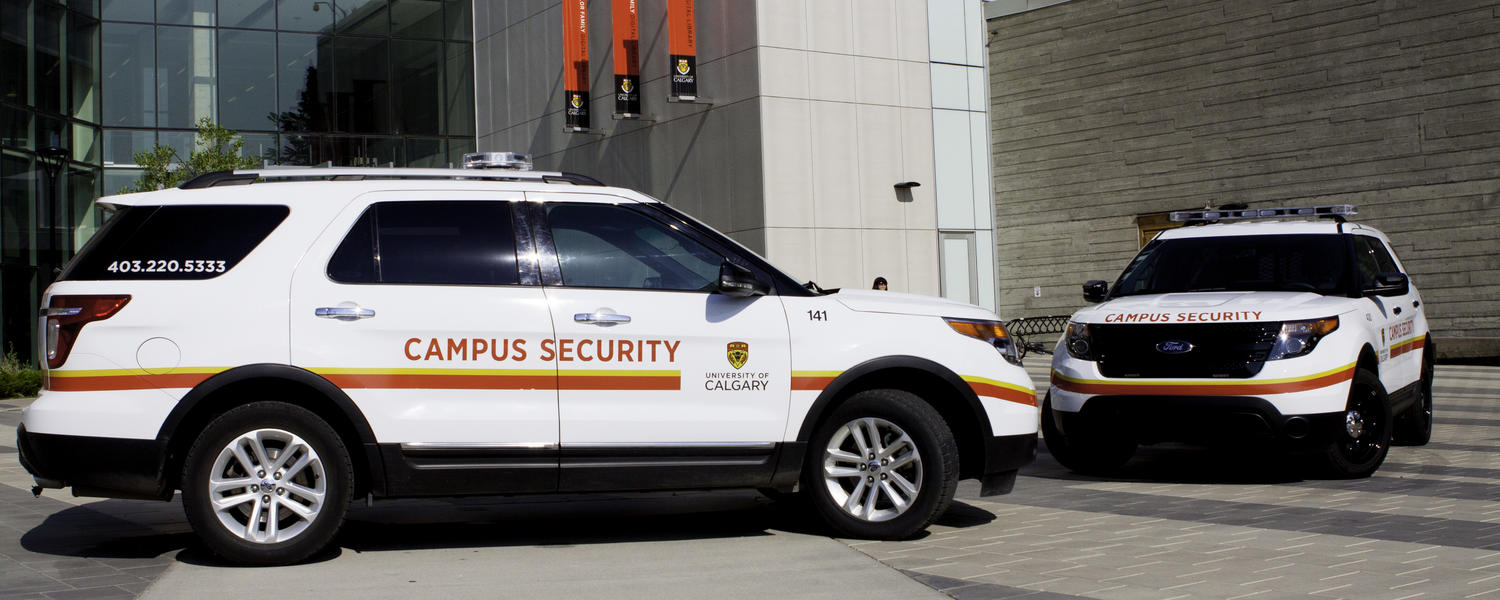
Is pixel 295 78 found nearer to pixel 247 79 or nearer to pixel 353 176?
pixel 247 79

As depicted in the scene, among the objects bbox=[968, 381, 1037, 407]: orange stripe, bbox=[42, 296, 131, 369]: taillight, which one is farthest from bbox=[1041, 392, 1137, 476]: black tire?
bbox=[42, 296, 131, 369]: taillight

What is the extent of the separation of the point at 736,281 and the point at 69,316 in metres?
3.03

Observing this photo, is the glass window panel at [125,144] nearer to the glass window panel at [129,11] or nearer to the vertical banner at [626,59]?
the glass window panel at [129,11]

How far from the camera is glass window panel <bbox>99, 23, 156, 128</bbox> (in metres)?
31.8

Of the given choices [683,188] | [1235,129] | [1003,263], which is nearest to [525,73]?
[683,188]

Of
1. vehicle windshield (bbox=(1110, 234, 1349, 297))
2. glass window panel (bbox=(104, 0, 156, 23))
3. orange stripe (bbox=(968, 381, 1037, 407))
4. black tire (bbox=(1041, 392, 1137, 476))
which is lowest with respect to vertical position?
black tire (bbox=(1041, 392, 1137, 476))

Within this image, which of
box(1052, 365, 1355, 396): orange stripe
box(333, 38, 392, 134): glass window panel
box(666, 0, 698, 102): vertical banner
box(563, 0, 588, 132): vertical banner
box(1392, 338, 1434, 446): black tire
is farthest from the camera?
box(333, 38, 392, 134): glass window panel

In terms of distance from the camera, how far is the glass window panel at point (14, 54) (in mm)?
28250

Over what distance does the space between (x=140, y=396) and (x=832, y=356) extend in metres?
3.22

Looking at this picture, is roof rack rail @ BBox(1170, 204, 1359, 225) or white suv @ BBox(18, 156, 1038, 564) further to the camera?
roof rack rail @ BBox(1170, 204, 1359, 225)

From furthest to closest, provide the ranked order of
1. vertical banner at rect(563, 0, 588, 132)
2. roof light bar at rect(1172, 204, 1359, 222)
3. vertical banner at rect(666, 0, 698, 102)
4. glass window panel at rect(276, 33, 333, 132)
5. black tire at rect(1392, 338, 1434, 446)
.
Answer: glass window panel at rect(276, 33, 333, 132) → vertical banner at rect(563, 0, 588, 132) → vertical banner at rect(666, 0, 698, 102) → black tire at rect(1392, 338, 1434, 446) → roof light bar at rect(1172, 204, 1359, 222)

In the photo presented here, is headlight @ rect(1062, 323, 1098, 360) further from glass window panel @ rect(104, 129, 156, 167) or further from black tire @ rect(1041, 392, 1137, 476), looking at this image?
glass window panel @ rect(104, 129, 156, 167)

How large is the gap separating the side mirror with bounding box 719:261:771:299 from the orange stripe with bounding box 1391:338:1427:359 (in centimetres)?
577

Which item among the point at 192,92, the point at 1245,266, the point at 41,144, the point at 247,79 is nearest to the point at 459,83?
the point at 247,79
